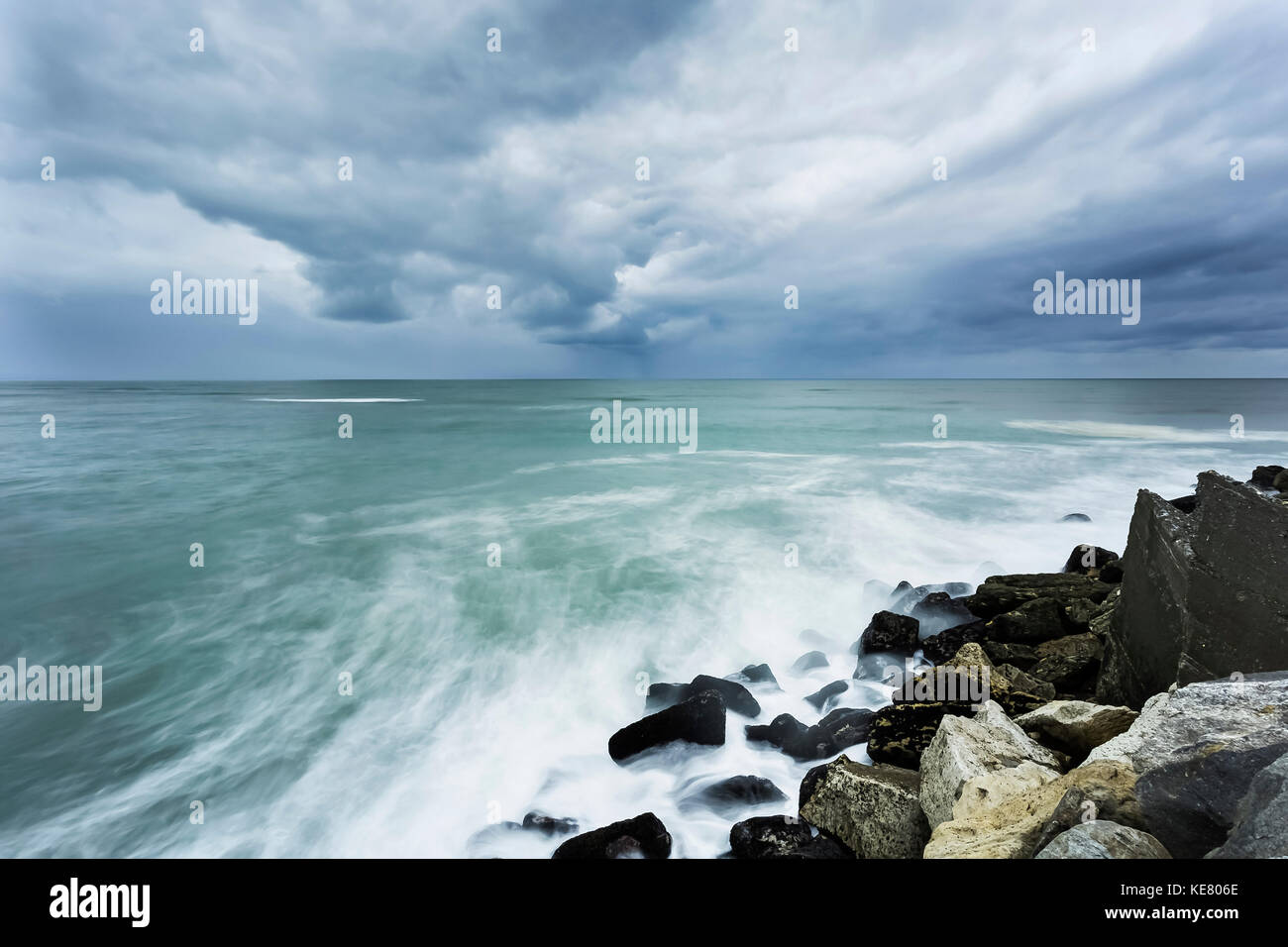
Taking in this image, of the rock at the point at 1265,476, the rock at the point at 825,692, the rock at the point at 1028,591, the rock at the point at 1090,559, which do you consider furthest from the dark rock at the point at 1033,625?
the rock at the point at 1265,476

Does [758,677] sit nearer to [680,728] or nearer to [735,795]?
[680,728]

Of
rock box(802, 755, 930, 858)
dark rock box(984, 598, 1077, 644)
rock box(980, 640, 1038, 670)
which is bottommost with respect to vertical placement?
rock box(802, 755, 930, 858)

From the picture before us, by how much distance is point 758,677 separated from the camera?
292 inches

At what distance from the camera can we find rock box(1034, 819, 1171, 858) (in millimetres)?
2428

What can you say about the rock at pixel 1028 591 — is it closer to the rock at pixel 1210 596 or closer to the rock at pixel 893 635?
the rock at pixel 893 635

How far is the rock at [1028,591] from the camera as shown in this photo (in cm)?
770

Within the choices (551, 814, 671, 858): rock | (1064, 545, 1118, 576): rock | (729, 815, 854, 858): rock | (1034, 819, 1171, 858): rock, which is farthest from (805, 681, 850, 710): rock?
(1064, 545, 1118, 576): rock

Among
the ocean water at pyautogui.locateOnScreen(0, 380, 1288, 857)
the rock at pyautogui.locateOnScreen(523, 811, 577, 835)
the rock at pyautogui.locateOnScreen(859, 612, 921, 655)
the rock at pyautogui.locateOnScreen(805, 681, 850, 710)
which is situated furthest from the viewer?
the rock at pyautogui.locateOnScreen(859, 612, 921, 655)

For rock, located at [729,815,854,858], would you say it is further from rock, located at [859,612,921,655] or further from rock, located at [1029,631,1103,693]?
Answer: rock, located at [859,612,921,655]

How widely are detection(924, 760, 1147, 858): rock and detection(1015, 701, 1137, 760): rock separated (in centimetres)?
94

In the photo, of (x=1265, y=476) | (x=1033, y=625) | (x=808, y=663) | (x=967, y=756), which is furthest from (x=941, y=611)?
(x=1265, y=476)
